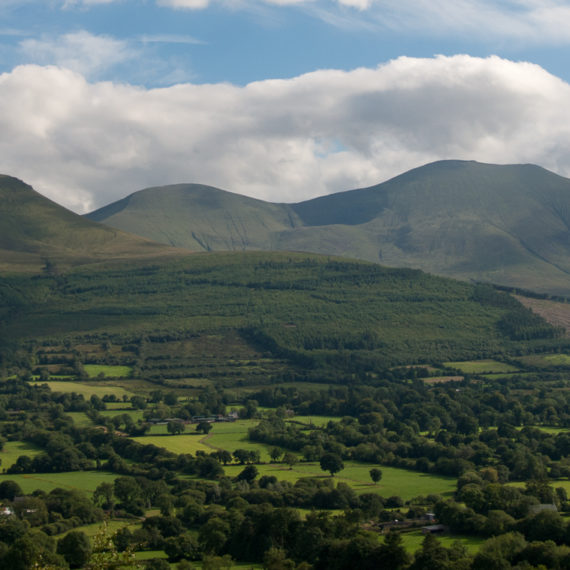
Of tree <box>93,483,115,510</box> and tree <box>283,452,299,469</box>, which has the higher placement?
tree <box>283,452,299,469</box>

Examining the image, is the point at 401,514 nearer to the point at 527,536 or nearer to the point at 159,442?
the point at 527,536

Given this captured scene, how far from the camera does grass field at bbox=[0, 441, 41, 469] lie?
11888 centimetres

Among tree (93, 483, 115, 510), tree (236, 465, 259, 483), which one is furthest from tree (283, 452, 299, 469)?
tree (93, 483, 115, 510)

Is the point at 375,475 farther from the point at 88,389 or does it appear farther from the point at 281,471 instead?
the point at 88,389

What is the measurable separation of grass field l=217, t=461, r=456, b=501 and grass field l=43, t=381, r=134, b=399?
2571 inches

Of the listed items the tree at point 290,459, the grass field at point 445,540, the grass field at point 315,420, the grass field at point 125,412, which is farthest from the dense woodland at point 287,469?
the grass field at point 315,420

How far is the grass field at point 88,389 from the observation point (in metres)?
176

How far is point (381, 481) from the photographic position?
107 metres

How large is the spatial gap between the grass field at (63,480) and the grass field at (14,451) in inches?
264

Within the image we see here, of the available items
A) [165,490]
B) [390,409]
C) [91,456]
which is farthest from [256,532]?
[390,409]

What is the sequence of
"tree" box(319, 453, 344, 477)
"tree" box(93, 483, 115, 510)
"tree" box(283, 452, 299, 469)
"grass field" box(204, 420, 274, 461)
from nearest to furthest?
"tree" box(93, 483, 115, 510) → "tree" box(319, 453, 344, 477) → "tree" box(283, 452, 299, 469) → "grass field" box(204, 420, 274, 461)

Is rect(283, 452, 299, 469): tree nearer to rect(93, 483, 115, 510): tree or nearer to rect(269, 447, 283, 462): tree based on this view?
rect(269, 447, 283, 462): tree

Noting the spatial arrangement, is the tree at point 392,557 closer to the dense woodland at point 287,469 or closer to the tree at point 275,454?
the dense woodland at point 287,469

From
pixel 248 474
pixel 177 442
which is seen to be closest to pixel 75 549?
pixel 248 474
